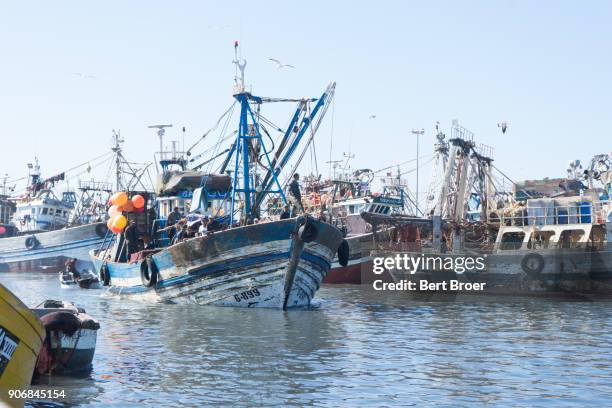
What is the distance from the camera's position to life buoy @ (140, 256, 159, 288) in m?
30.2

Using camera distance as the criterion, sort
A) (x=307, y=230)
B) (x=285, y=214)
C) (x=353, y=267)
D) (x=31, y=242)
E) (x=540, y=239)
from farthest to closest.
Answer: (x=31, y=242) → (x=353, y=267) → (x=540, y=239) → (x=285, y=214) → (x=307, y=230)

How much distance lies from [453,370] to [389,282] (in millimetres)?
27242

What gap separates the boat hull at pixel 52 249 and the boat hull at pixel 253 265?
31241 millimetres

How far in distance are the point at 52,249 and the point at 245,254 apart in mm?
40740

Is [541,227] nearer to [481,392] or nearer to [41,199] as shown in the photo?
[481,392]

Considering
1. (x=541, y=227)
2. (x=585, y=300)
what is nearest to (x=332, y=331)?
(x=585, y=300)

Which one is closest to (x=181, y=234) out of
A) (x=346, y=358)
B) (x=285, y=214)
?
(x=285, y=214)

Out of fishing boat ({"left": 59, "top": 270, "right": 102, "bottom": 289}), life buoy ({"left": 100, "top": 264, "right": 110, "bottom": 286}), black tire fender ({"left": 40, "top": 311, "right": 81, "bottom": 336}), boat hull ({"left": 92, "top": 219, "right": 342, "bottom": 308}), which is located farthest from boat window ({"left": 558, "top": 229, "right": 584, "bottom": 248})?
black tire fender ({"left": 40, "top": 311, "right": 81, "bottom": 336})

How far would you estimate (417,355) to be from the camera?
18.2 metres

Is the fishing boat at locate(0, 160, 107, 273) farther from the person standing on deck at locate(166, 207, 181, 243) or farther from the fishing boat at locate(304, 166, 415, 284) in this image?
the person standing on deck at locate(166, 207, 181, 243)

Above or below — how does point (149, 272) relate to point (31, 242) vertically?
above

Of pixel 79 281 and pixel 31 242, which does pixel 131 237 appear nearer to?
pixel 79 281

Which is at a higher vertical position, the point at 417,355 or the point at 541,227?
the point at 541,227

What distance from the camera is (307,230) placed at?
26.5 meters
